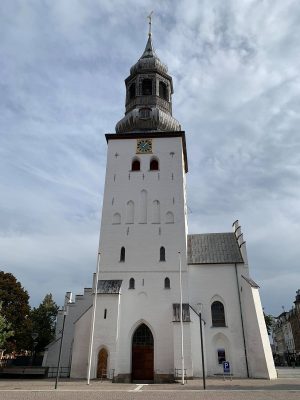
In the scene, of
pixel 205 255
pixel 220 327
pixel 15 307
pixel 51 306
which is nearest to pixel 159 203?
pixel 205 255

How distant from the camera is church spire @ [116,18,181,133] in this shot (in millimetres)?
33469

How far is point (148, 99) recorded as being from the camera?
34.6 m

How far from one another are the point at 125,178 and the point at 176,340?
14.8 m

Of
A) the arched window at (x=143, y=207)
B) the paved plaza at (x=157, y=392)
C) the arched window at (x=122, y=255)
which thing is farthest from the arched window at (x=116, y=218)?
the paved plaza at (x=157, y=392)

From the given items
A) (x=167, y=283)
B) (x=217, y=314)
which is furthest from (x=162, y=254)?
(x=217, y=314)

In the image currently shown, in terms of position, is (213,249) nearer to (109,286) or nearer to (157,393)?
(109,286)

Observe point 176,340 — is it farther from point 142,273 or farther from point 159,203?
point 159,203

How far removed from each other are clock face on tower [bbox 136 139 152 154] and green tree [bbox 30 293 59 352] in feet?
79.6

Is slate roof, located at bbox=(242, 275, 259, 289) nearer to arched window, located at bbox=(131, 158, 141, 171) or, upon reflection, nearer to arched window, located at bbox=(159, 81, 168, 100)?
arched window, located at bbox=(131, 158, 141, 171)

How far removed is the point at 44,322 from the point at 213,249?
26.2 meters

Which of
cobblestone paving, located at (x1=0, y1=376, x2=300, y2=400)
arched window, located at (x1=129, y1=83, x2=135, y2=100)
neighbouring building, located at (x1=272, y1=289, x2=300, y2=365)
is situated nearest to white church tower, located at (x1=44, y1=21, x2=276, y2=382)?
Result: arched window, located at (x1=129, y1=83, x2=135, y2=100)

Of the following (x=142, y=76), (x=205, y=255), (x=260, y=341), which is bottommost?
(x=260, y=341)

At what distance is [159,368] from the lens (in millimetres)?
24734

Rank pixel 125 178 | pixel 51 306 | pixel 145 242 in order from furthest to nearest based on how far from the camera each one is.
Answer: pixel 51 306 < pixel 125 178 < pixel 145 242
